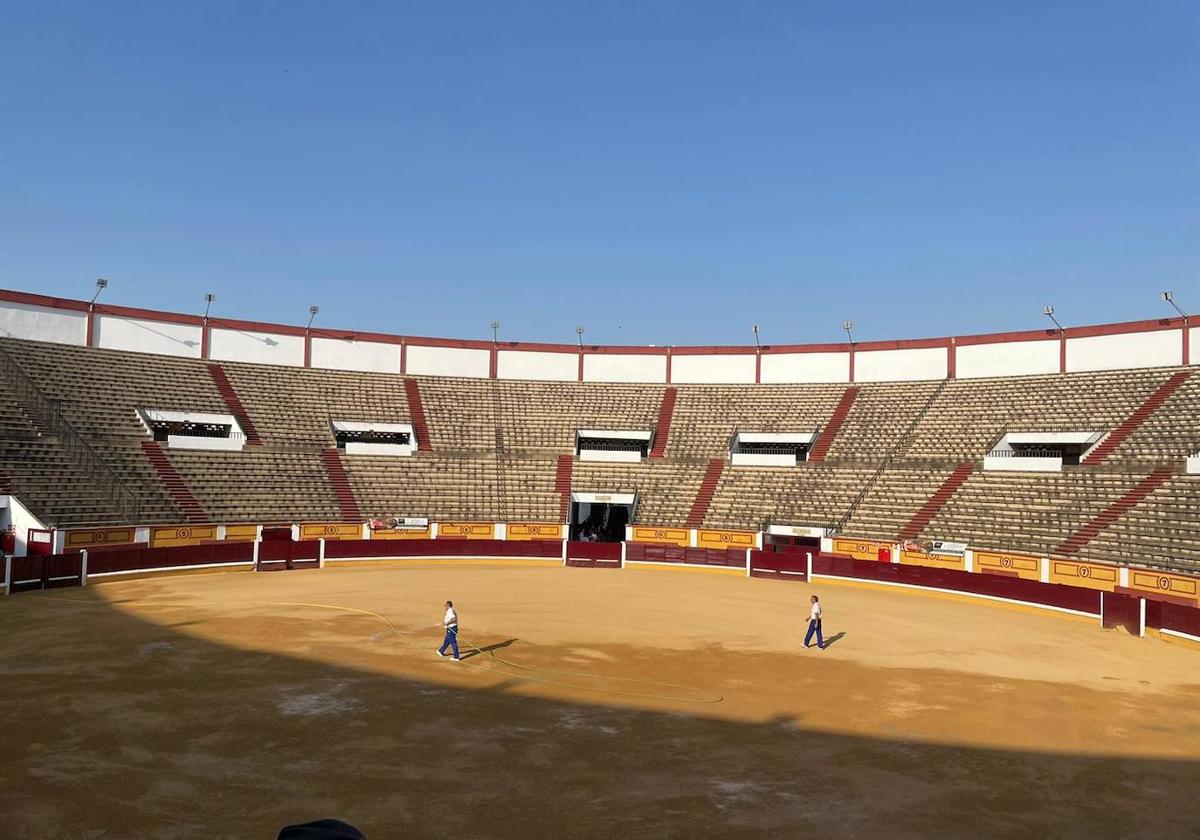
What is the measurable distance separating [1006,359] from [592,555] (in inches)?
978

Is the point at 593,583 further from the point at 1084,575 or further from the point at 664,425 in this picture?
the point at 1084,575

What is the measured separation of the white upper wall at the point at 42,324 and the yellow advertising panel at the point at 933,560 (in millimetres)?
40674

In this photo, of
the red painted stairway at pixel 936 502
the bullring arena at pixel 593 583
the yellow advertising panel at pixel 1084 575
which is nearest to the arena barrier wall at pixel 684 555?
the bullring arena at pixel 593 583

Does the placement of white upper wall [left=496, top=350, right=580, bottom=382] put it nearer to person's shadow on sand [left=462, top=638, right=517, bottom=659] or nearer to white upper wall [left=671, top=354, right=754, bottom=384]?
white upper wall [left=671, top=354, right=754, bottom=384]

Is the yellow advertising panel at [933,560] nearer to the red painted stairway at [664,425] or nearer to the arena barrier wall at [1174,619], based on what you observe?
the arena barrier wall at [1174,619]

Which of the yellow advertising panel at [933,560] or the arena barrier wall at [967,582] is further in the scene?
the yellow advertising panel at [933,560]

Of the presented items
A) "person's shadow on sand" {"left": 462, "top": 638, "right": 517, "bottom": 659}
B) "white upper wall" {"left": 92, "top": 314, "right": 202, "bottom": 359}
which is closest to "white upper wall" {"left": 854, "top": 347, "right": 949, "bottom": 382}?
"person's shadow on sand" {"left": 462, "top": 638, "right": 517, "bottom": 659}

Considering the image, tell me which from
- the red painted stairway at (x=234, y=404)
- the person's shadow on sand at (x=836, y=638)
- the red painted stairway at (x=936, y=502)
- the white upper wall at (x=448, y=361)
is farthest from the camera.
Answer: the white upper wall at (x=448, y=361)

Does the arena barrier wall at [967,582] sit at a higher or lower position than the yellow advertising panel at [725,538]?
lower

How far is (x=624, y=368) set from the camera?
51125mm

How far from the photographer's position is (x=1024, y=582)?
28516 mm

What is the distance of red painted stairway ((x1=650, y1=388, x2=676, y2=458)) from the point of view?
4578cm

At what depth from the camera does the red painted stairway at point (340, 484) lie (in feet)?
127

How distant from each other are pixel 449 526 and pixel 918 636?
74.0ft
